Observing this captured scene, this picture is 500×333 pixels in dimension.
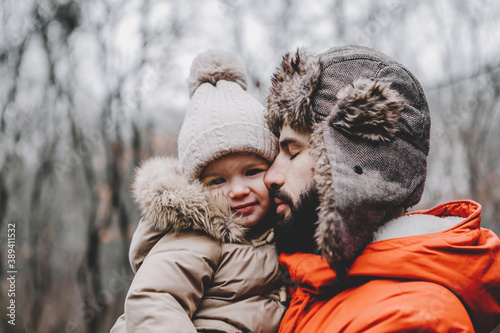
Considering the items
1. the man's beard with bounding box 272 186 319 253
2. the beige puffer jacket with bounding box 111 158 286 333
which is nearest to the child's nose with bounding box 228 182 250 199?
the beige puffer jacket with bounding box 111 158 286 333

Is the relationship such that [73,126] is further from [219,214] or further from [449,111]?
[449,111]


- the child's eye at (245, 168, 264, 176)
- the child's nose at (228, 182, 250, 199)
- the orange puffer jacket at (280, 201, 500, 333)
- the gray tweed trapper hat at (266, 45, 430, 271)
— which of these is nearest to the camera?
the orange puffer jacket at (280, 201, 500, 333)

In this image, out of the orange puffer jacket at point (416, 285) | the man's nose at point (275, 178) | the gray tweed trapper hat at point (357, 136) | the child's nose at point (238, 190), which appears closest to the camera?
the orange puffer jacket at point (416, 285)

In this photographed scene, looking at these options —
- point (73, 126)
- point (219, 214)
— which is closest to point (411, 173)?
point (219, 214)

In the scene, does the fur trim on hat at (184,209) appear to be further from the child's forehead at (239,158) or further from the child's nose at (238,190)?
the child's forehead at (239,158)

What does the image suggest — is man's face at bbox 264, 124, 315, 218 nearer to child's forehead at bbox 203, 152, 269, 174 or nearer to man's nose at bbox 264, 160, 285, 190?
man's nose at bbox 264, 160, 285, 190

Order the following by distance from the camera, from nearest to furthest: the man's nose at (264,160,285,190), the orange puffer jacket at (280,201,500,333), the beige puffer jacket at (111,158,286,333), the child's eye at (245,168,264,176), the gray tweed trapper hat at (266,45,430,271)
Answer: the orange puffer jacket at (280,201,500,333) < the gray tweed trapper hat at (266,45,430,271) < the beige puffer jacket at (111,158,286,333) < the man's nose at (264,160,285,190) < the child's eye at (245,168,264,176)

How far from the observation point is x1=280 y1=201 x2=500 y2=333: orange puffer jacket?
120cm

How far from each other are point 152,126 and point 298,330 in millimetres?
6896

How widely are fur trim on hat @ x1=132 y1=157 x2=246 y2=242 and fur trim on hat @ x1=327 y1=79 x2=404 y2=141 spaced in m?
0.77

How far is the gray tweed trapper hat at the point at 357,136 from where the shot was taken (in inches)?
52.4

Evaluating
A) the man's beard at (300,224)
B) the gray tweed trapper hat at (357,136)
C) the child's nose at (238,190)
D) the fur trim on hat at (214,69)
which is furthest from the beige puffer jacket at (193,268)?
the fur trim on hat at (214,69)

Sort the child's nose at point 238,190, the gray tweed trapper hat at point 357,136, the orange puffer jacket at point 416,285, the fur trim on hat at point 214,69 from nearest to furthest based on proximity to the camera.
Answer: the orange puffer jacket at point 416,285 → the gray tweed trapper hat at point 357,136 → the child's nose at point 238,190 → the fur trim on hat at point 214,69

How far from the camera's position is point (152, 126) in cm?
784
